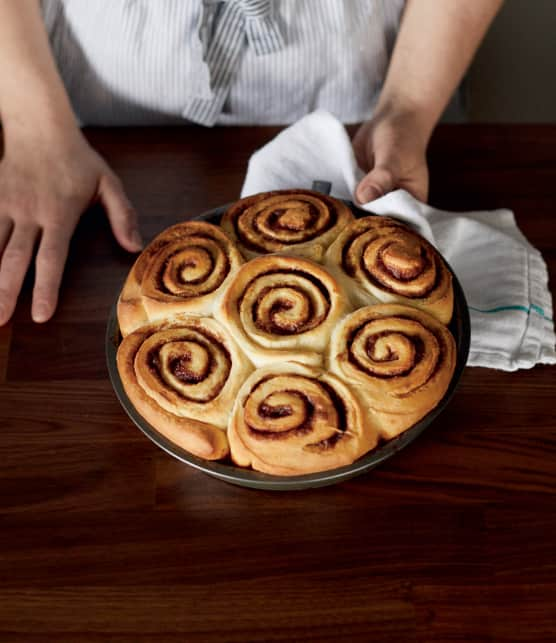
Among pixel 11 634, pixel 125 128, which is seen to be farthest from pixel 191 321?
pixel 125 128

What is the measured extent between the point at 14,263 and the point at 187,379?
0.35m

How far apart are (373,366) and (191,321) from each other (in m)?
0.18

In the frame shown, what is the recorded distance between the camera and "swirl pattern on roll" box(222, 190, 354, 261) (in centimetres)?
79

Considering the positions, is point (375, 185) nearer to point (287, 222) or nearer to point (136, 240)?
point (287, 222)

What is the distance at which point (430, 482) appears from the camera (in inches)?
30.5

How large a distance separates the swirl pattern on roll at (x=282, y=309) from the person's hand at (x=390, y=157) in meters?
0.17

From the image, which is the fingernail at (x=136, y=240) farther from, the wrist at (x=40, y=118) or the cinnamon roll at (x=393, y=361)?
the cinnamon roll at (x=393, y=361)

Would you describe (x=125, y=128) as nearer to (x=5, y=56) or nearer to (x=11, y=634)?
(x=5, y=56)

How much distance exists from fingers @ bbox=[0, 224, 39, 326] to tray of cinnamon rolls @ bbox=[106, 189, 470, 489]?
0.20 metres

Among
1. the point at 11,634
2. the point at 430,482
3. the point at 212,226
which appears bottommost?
the point at 11,634

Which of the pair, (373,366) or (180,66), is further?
(180,66)

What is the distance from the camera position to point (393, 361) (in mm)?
698

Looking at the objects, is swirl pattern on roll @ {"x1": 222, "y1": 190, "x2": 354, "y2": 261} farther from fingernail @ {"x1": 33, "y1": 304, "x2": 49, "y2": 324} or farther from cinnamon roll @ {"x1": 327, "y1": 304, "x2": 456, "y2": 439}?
fingernail @ {"x1": 33, "y1": 304, "x2": 49, "y2": 324}

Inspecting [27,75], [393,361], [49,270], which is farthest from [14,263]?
[393,361]
